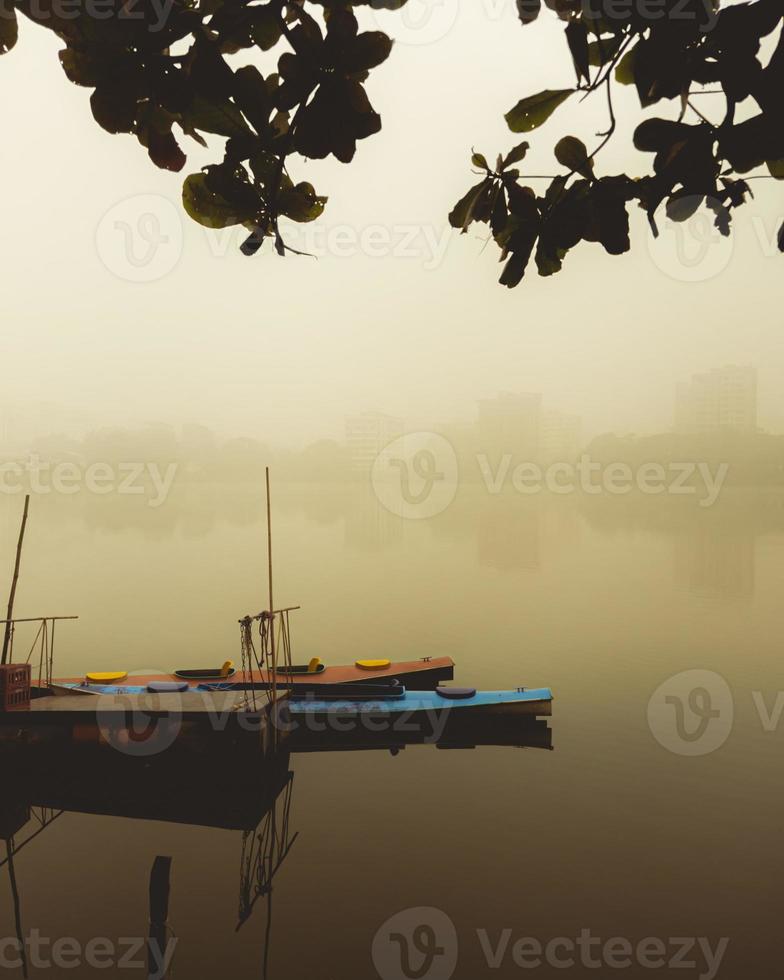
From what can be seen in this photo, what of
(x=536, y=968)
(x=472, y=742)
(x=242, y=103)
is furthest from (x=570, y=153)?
(x=472, y=742)

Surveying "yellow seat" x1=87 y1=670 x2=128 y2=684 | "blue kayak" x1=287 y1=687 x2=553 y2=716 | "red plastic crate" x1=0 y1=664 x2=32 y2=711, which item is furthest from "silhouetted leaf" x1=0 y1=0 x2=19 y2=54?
"yellow seat" x1=87 y1=670 x2=128 y2=684

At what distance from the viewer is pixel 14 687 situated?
1409 cm

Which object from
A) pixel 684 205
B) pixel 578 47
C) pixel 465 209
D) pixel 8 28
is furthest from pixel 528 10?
pixel 8 28

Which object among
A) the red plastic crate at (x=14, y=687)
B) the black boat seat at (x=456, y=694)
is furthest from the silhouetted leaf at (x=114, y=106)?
the black boat seat at (x=456, y=694)

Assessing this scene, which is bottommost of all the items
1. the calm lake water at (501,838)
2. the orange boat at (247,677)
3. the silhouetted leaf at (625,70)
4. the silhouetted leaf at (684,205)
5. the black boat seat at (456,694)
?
the calm lake water at (501,838)

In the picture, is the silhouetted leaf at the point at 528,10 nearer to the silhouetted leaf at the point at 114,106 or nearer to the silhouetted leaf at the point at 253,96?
the silhouetted leaf at the point at 253,96

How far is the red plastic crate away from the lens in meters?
13.9

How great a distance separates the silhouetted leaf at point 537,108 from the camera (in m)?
Result: 1.83

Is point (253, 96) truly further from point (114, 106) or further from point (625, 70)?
point (625, 70)

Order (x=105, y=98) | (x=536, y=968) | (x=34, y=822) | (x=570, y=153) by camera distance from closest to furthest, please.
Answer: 1. (x=105, y=98)
2. (x=570, y=153)
3. (x=536, y=968)
4. (x=34, y=822)

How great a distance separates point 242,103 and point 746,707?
2252cm

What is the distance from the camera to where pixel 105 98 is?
1.70 meters

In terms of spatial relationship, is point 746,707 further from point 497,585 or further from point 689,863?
point 497,585

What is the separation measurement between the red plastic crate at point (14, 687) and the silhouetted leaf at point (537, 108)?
15018 mm
